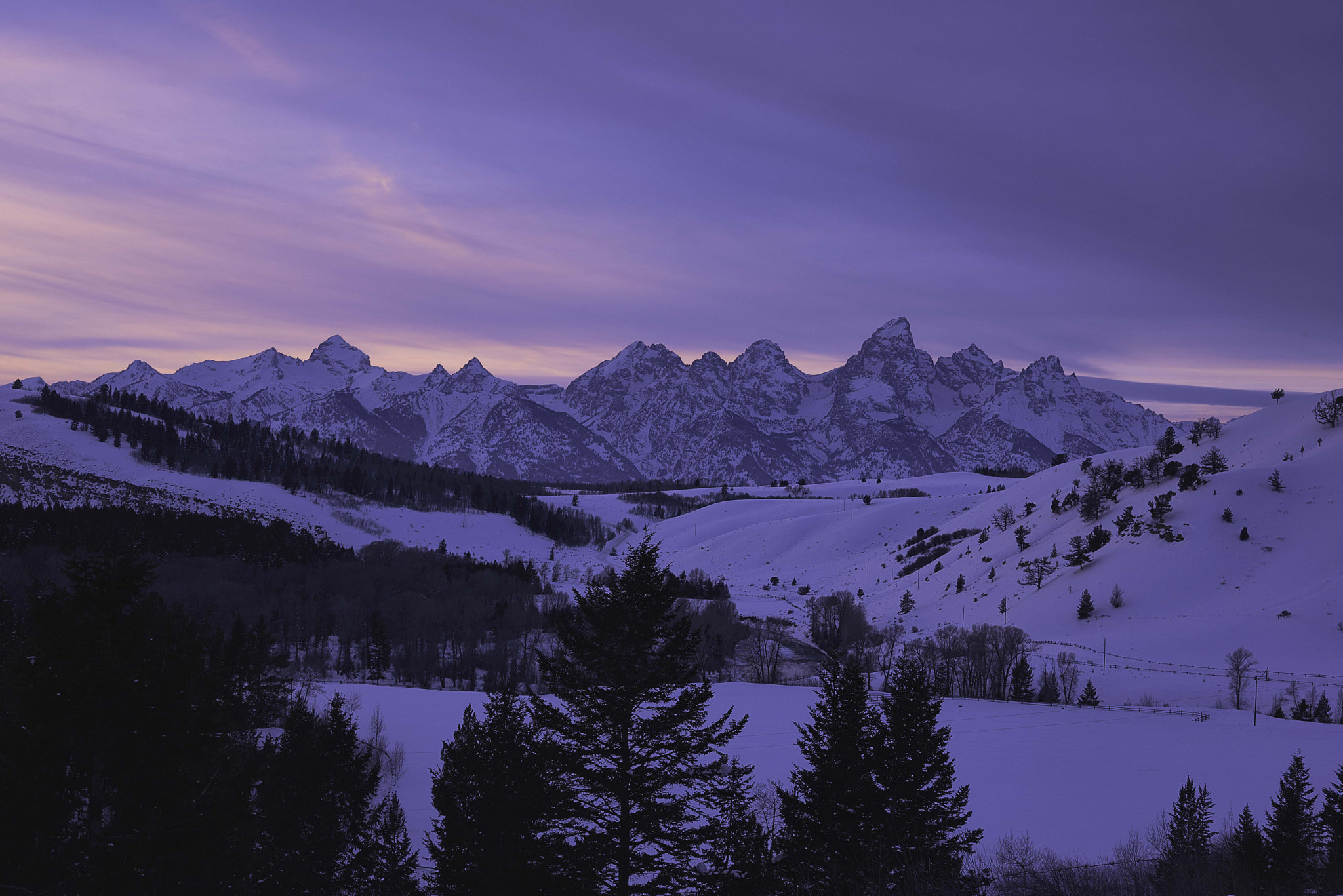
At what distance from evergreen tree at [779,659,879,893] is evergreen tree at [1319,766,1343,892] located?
545 inches

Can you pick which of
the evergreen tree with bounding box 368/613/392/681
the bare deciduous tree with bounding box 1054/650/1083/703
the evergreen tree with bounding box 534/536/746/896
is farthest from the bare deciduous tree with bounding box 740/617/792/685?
the evergreen tree with bounding box 534/536/746/896

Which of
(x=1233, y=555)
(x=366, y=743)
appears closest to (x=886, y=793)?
(x=366, y=743)

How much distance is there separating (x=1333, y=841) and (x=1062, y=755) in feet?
81.1

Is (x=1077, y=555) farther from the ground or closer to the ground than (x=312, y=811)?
farther from the ground

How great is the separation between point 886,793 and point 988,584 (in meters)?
99.0

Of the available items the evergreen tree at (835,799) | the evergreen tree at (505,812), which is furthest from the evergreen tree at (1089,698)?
the evergreen tree at (505,812)

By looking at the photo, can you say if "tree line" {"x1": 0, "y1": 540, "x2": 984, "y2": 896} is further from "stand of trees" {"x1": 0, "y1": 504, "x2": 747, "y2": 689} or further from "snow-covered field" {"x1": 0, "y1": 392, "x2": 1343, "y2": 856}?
"stand of trees" {"x1": 0, "y1": 504, "x2": 747, "y2": 689}

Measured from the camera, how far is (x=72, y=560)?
13945 millimetres

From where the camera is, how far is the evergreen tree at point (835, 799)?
763 inches

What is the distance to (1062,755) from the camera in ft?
162

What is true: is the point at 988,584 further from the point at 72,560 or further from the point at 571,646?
the point at 72,560

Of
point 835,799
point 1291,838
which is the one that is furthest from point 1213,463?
point 835,799

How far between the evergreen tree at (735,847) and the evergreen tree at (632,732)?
377 millimetres

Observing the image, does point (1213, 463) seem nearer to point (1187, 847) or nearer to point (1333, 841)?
point (1333, 841)
